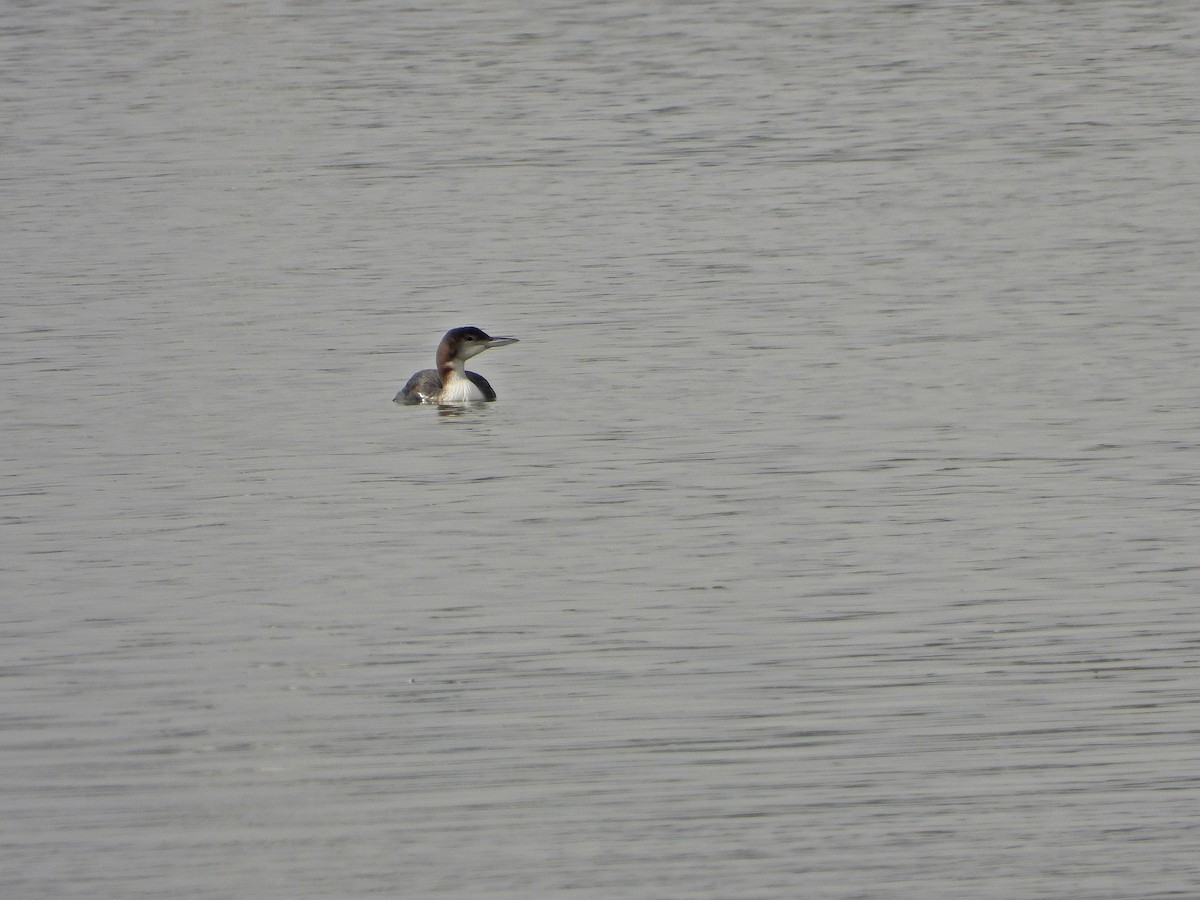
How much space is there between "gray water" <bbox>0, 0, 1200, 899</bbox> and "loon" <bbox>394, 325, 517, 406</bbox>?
29 cm

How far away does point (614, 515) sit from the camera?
42.8 ft

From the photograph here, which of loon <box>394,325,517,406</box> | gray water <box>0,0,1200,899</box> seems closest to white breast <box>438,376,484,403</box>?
loon <box>394,325,517,406</box>

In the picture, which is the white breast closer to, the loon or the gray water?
the loon

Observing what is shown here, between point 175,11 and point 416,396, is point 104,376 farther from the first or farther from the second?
point 175,11

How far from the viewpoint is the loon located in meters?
17.2

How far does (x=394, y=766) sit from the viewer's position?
29.5 feet

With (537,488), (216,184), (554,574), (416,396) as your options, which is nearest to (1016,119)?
(216,184)

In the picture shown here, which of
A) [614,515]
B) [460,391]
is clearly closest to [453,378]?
[460,391]

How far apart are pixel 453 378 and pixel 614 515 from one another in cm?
445

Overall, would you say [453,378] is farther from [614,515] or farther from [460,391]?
[614,515]

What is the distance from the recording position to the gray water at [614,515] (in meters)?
8.35

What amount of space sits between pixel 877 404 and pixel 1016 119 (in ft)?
49.6

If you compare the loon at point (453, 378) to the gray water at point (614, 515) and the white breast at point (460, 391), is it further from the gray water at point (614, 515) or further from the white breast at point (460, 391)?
the gray water at point (614, 515)

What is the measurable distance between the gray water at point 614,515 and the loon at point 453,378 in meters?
0.29
